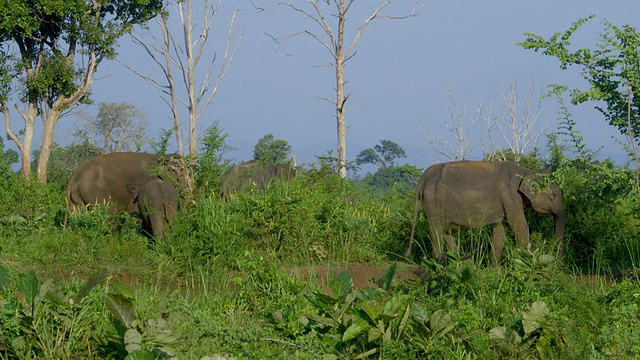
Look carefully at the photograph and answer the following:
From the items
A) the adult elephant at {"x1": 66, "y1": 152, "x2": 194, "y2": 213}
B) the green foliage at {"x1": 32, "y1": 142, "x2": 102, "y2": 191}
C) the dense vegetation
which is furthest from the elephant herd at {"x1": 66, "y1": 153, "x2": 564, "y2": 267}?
the green foliage at {"x1": 32, "y1": 142, "x2": 102, "y2": 191}

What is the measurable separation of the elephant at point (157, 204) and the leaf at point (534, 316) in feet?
19.1

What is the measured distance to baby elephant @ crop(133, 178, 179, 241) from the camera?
10.9 metres

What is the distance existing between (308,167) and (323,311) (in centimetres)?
794

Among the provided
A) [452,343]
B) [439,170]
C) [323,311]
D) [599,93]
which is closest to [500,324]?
[452,343]

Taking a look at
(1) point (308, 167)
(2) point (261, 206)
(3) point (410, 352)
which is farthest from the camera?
(1) point (308, 167)

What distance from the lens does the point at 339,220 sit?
34.8 ft

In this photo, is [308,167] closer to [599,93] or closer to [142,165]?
[142,165]

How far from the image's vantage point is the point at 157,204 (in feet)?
36.1

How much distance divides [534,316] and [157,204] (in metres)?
6.28

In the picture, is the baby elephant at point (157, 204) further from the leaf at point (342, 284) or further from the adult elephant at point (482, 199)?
the leaf at point (342, 284)

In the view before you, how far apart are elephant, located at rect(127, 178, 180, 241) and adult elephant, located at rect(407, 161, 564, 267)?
304cm

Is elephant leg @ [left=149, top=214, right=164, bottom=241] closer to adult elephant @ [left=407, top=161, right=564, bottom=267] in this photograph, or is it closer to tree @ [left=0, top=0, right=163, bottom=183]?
adult elephant @ [left=407, top=161, right=564, bottom=267]

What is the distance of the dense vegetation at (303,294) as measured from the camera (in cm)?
541

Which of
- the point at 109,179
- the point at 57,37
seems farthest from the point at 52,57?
the point at 109,179
